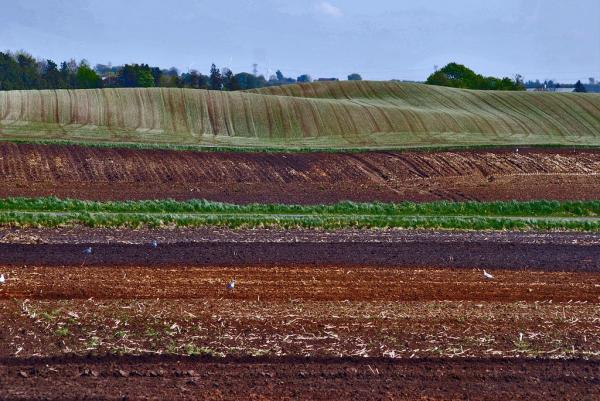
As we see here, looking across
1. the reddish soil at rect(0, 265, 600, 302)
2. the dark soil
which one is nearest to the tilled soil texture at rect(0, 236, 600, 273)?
the dark soil

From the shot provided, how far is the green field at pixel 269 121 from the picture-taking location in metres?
61.5

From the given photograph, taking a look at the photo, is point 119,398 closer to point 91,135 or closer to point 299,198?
point 299,198

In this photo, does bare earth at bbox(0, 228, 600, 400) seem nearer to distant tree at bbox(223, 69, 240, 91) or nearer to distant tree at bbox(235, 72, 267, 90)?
distant tree at bbox(223, 69, 240, 91)

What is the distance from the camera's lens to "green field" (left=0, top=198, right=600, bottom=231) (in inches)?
1156

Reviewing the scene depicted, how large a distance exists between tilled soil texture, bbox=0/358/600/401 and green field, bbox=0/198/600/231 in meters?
15.3

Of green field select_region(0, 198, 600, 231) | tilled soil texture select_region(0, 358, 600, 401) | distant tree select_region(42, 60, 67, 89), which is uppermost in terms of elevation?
distant tree select_region(42, 60, 67, 89)

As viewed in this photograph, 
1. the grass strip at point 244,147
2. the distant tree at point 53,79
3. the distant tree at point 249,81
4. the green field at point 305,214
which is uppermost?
the distant tree at point 249,81

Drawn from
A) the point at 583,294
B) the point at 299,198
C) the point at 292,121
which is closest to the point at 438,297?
the point at 583,294

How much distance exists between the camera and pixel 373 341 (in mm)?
15398

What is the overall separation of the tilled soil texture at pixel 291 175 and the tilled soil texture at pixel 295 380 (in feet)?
79.6

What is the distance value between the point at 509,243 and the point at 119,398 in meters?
16.7

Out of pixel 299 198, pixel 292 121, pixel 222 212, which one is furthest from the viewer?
pixel 292 121

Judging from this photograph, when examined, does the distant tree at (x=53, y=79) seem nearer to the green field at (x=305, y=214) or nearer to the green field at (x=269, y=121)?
the green field at (x=269, y=121)

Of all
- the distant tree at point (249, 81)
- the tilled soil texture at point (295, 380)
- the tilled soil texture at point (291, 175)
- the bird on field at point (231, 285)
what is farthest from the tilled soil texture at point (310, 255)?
the distant tree at point (249, 81)
